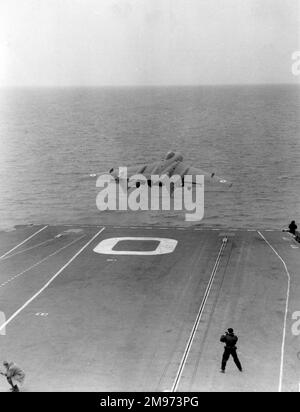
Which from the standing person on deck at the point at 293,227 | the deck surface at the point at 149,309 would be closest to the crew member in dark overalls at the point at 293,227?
the standing person on deck at the point at 293,227

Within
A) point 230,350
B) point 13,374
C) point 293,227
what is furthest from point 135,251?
point 13,374

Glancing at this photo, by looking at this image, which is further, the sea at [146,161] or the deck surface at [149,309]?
the sea at [146,161]

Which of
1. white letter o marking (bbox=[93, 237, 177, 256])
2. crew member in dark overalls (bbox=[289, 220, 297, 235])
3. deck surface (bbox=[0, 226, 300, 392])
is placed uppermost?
crew member in dark overalls (bbox=[289, 220, 297, 235])

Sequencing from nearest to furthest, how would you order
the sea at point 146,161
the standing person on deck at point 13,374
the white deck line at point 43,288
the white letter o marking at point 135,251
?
1. the standing person on deck at point 13,374
2. the white deck line at point 43,288
3. the white letter o marking at point 135,251
4. the sea at point 146,161

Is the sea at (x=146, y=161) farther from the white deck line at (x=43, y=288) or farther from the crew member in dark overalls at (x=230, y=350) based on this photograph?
the crew member in dark overalls at (x=230, y=350)

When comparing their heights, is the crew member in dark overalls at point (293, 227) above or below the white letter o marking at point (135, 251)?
above

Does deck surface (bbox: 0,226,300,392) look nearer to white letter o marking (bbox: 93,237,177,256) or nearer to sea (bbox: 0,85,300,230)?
white letter o marking (bbox: 93,237,177,256)

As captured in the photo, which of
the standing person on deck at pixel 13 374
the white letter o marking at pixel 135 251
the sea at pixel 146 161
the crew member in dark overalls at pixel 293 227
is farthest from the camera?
the sea at pixel 146 161

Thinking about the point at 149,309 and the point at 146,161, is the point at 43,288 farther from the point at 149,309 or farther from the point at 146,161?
the point at 146,161

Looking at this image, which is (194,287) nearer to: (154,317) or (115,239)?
(154,317)

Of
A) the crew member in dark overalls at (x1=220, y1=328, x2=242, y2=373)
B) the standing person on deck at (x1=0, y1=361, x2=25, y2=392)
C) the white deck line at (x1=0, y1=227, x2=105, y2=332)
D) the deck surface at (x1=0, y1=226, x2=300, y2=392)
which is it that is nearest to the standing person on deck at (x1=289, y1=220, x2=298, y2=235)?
the deck surface at (x1=0, y1=226, x2=300, y2=392)

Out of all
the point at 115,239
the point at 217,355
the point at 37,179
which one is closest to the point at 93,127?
the point at 37,179
